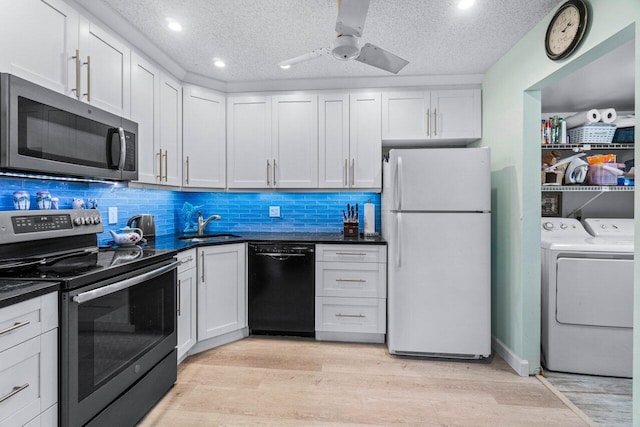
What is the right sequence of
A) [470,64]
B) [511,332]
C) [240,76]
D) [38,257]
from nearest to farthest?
[38,257] → [511,332] → [470,64] → [240,76]

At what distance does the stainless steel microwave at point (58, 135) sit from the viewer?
52.1 inches

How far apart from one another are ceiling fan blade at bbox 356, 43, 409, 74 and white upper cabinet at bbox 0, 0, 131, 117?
1571 millimetres

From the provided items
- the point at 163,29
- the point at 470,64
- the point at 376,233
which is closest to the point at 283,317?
the point at 376,233

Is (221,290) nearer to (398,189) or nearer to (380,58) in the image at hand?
(398,189)

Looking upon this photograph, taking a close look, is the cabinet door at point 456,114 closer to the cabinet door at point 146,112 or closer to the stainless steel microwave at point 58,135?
the cabinet door at point 146,112

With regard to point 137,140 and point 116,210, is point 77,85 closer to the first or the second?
point 137,140

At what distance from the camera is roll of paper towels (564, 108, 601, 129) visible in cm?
293

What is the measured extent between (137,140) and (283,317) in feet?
5.98

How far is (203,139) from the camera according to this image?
3.02 meters

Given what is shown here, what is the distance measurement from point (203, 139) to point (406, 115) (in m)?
1.95

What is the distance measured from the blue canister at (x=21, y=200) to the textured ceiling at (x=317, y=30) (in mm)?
1126

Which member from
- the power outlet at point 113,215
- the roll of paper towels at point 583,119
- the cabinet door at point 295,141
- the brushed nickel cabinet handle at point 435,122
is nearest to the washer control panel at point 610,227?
the roll of paper towels at point 583,119

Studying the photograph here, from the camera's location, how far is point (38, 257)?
63.0 inches

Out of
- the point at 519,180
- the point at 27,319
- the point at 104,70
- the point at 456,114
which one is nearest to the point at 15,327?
the point at 27,319
